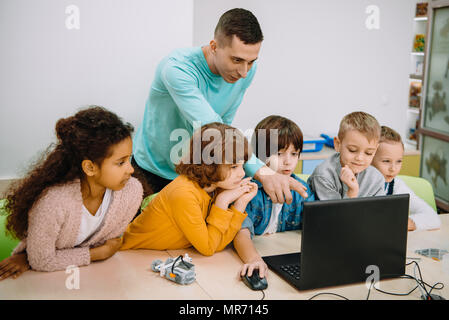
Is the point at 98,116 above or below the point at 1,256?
above

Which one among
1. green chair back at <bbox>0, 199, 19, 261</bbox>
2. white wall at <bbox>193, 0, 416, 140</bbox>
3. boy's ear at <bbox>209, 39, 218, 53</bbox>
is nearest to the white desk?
green chair back at <bbox>0, 199, 19, 261</bbox>

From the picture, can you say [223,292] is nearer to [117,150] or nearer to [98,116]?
[117,150]

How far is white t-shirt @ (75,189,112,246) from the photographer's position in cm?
137

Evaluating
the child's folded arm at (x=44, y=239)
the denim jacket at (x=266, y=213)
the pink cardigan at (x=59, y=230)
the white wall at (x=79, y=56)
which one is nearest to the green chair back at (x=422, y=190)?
the denim jacket at (x=266, y=213)

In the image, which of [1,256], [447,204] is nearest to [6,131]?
[1,256]

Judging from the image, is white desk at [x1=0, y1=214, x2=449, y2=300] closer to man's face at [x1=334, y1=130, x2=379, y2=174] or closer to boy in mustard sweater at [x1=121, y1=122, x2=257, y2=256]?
boy in mustard sweater at [x1=121, y1=122, x2=257, y2=256]

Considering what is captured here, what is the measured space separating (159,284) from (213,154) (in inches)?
19.6

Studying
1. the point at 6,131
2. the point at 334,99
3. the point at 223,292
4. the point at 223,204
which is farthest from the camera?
the point at 334,99

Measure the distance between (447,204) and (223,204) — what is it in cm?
311

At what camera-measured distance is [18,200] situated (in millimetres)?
1291

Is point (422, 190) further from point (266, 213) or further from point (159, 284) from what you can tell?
point (159, 284)

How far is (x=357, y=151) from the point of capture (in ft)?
5.90

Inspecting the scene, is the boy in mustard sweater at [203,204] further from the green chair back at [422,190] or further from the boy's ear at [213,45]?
the green chair back at [422,190]

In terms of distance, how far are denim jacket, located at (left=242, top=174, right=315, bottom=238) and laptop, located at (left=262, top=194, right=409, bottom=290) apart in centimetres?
35
